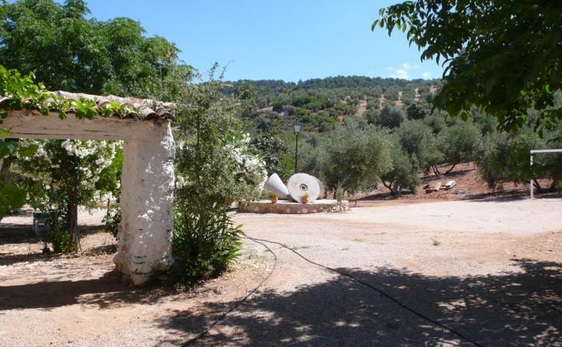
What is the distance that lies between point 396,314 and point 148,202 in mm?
3738

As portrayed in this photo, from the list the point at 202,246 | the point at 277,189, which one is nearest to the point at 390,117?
the point at 277,189

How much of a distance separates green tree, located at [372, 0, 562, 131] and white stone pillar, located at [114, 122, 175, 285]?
11.3 ft

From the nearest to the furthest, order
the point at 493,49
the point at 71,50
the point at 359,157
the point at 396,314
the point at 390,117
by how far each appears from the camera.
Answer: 1. the point at 493,49
2. the point at 396,314
3. the point at 71,50
4. the point at 359,157
5. the point at 390,117

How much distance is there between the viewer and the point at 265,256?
8.16 meters

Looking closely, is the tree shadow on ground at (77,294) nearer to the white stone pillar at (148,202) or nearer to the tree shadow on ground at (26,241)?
the white stone pillar at (148,202)

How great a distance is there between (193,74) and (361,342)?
4.36m

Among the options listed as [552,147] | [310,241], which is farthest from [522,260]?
[552,147]

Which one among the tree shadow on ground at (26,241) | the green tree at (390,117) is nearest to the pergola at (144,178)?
the tree shadow on ground at (26,241)

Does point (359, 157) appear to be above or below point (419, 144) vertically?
below

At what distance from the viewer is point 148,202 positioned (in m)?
6.43

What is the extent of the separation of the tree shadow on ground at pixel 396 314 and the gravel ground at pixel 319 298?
0.01 metres

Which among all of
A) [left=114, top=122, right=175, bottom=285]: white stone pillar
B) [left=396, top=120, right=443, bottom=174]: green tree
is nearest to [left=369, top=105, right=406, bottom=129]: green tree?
[left=396, top=120, right=443, bottom=174]: green tree

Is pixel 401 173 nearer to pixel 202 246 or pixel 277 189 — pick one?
pixel 277 189

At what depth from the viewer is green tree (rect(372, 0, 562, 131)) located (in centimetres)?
290
